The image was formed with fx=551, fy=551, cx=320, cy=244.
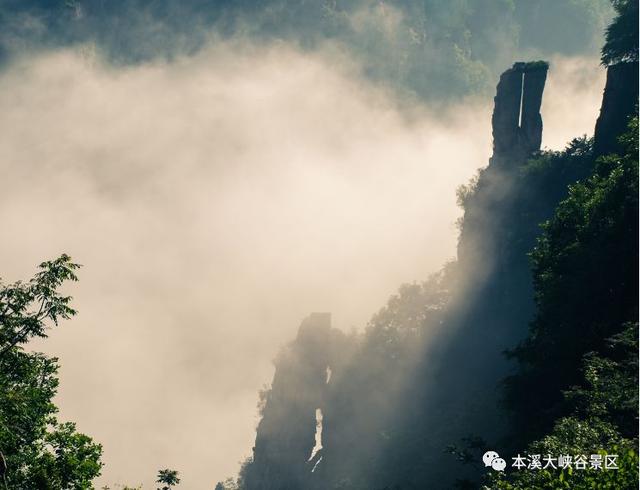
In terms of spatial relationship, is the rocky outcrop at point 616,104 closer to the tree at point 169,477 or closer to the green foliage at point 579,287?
the green foliage at point 579,287

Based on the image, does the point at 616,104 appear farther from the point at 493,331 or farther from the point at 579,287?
the point at 579,287

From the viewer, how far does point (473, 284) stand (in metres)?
69.1

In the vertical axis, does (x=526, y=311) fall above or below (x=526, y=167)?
below

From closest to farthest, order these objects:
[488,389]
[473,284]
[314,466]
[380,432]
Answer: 1. [488,389]
2. [380,432]
3. [473,284]
4. [314,466]

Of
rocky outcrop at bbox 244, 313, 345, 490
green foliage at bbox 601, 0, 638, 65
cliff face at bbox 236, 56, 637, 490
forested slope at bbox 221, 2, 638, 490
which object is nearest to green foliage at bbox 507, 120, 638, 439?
forested slope at bbox 221, 2, 638, 490

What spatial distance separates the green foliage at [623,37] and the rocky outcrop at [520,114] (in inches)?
501

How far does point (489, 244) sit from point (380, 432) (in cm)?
2626

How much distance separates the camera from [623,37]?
5422 cm

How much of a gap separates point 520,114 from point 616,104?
16924 millimetres

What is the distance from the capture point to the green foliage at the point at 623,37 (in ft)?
173

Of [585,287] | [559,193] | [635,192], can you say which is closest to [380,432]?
[559,193]

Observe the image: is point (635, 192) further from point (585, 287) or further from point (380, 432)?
point (380, 432)

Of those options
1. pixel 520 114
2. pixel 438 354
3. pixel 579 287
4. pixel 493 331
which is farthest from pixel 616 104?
pixel 438 354

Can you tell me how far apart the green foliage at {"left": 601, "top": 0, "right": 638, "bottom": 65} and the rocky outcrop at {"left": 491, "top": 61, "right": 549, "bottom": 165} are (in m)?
12.7
